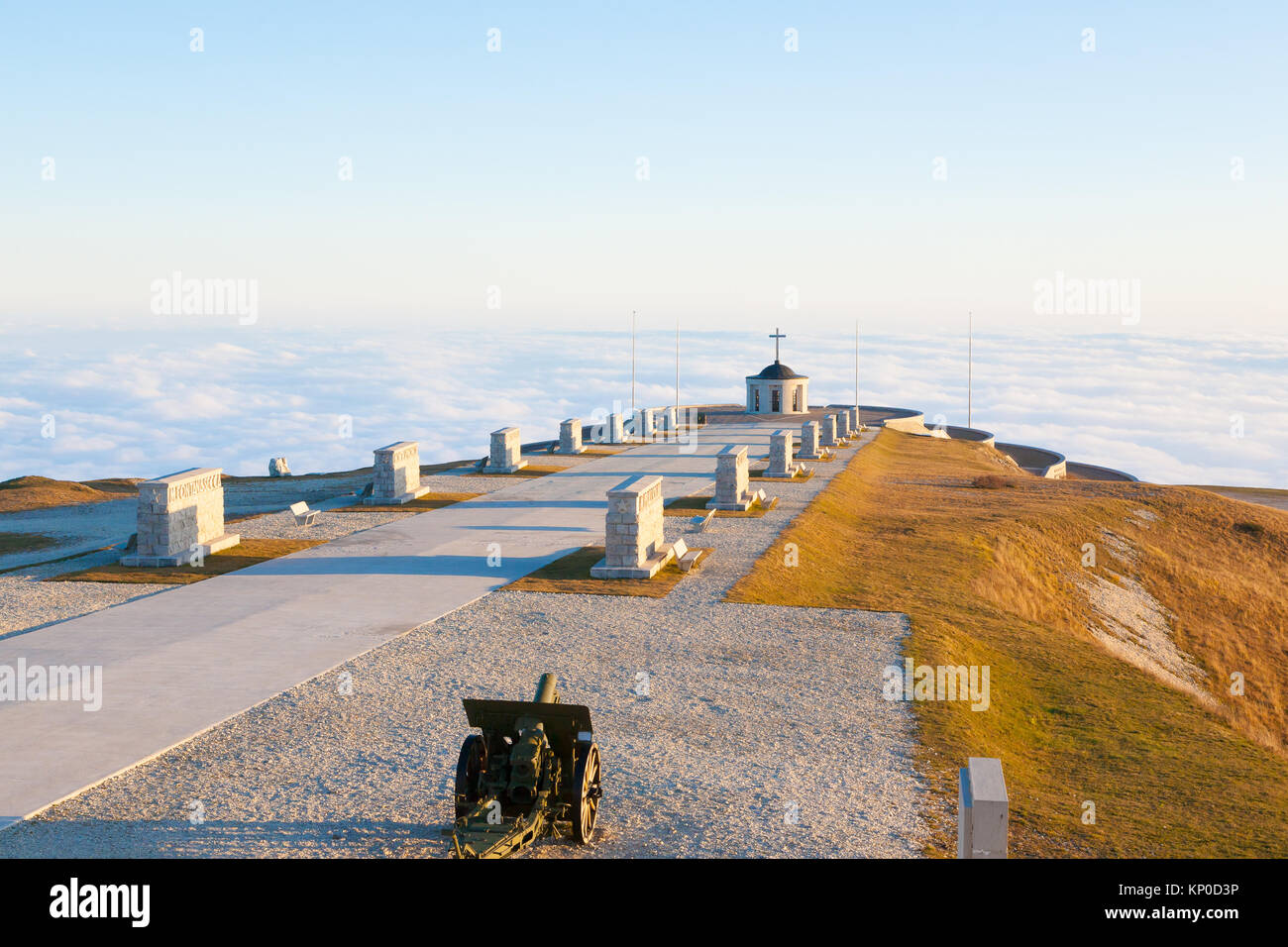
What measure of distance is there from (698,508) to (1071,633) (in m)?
9.90

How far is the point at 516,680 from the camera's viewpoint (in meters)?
13.6

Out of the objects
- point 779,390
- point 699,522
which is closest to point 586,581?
point 699,522

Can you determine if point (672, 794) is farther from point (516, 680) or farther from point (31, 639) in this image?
point (31, 639)

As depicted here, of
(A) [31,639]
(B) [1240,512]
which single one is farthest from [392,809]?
(B) [1240,512]

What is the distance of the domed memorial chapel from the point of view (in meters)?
63.2

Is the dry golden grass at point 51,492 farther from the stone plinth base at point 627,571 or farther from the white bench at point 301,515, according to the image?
the stone plinth base at point 627,571

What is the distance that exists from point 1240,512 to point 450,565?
3242 cm

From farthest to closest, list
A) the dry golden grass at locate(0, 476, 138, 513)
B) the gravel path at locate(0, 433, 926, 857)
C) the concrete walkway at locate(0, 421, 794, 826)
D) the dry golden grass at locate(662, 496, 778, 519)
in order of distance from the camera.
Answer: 1. the dry golden grass at locate(0, 476, 138, 513)
2. the dry golden grass at locate(662, 496, 778, 519)
3. the concrete walkway at locate(0, 421, 794, 826)
4. the gravel path at locate(0, 433, 926, 857)

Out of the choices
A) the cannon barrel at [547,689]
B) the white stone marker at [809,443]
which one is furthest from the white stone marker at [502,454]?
the cannon barrel at [547,689]

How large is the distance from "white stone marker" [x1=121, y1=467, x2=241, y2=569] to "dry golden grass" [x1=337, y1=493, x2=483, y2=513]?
6.28m

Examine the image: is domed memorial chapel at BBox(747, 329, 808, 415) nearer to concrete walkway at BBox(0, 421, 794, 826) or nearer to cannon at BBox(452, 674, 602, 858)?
concrete walkway at BBox(0, 421, 794, 826)

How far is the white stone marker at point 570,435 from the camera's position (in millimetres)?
44094

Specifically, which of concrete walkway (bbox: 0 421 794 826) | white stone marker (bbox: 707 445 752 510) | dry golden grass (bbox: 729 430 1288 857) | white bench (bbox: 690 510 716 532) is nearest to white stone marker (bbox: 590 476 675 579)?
concrete walkway (bbox: 0 421 794 826)

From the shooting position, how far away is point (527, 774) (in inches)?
343
